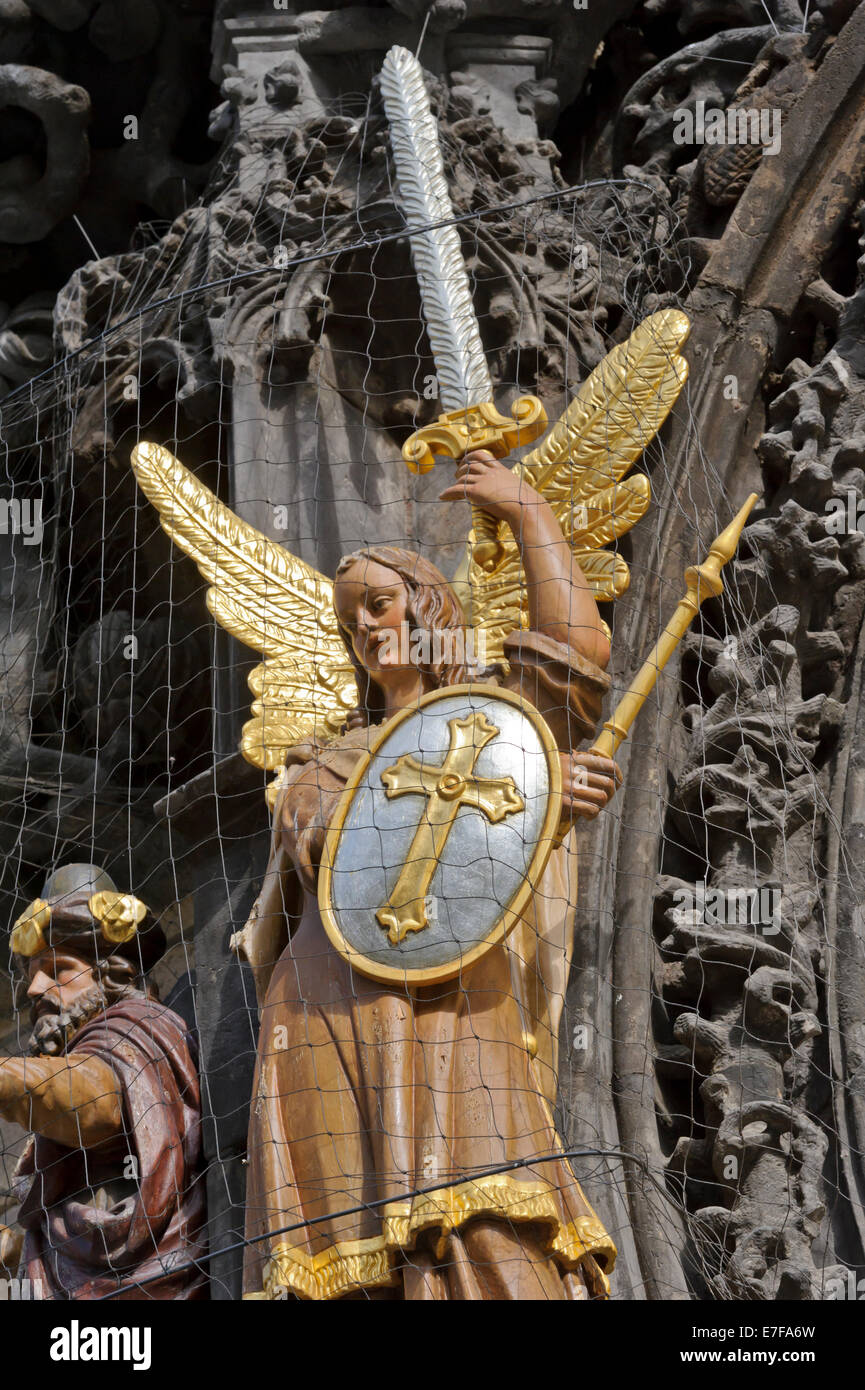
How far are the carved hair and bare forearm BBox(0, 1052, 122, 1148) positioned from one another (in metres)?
0.83

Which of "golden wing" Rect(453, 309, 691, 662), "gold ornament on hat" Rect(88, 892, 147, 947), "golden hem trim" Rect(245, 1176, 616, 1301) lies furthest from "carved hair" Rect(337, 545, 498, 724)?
"golden hem trim" Rect(245, 1176, 616, 1301)

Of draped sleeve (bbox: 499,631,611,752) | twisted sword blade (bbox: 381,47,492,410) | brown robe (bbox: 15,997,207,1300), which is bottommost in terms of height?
brown robe (bbox: 15,997,207,1300)

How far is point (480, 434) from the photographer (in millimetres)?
5363

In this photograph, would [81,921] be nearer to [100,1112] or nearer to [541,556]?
[100,1112]

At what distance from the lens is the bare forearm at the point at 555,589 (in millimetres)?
5094

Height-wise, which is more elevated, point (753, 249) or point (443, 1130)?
point (753, 249)

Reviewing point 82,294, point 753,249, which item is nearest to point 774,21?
point 753,249

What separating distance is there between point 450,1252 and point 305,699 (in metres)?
1.38

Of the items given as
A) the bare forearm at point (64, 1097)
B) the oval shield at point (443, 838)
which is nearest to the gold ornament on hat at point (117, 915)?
the bare forearm at point (64, 1097)

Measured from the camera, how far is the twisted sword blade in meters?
5.51

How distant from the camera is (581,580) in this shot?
17.0ft

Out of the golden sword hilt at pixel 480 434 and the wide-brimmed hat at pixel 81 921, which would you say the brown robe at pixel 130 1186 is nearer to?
the wide-brimmed hat at pixel 81 921

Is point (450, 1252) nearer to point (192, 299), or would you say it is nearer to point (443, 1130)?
point (443, 1130)

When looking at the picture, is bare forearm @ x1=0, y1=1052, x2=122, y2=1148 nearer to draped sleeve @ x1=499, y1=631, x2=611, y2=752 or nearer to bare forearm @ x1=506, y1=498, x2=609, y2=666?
draped sleeve @ x1=499, y1=631, x2=611, y2=752
